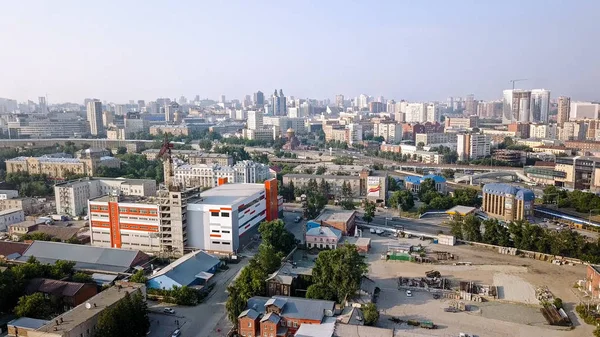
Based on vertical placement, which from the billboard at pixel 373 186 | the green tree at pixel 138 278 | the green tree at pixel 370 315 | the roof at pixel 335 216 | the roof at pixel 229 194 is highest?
the roof at pixel 229 194

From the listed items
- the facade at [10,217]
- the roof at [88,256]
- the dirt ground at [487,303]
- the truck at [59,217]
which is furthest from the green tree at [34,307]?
the truck at [59,217]

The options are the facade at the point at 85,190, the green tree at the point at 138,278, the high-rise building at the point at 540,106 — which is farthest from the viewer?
the high-rise building at the point at 540,106

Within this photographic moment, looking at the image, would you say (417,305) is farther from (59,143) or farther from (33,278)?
(59,143)

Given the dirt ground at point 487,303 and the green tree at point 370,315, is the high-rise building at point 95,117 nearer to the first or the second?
the dirt ground at point 487,303

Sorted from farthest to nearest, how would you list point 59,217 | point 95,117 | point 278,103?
point 278,103
point 95,117
point 59,217

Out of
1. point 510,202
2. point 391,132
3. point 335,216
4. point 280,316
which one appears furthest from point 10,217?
point 391,132

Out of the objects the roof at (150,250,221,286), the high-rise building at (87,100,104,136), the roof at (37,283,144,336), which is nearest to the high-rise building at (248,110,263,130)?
the high-rise building at (87,100,104,136)

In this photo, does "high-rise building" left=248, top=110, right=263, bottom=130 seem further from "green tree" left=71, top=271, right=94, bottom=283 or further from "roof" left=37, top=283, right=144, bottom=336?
"roof" left=37, top=283, right=144, bottom=336

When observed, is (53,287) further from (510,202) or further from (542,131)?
(542,131)
